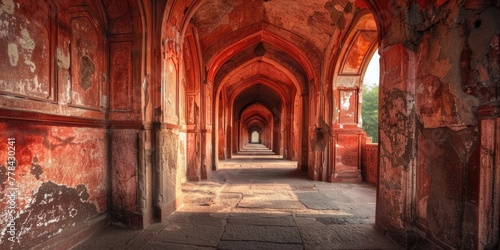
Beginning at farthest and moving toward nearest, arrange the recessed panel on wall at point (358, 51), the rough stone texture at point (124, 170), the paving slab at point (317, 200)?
the recessed panel on wall at point (358, 51), the paving slab at point (317, 200), the rough stone texture at point (124, 170)

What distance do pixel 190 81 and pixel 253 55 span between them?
3.03 m

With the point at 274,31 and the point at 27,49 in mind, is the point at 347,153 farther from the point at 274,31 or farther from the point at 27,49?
the point at 27,49

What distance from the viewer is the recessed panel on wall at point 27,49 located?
2.33m

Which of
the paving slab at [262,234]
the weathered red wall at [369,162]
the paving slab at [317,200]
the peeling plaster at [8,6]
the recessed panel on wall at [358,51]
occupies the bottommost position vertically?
the paving slab at [317,200]

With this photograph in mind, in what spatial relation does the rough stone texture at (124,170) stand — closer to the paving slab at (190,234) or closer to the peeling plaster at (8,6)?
the paving slab at (190,234)

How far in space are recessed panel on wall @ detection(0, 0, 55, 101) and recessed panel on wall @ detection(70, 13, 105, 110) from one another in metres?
0.32

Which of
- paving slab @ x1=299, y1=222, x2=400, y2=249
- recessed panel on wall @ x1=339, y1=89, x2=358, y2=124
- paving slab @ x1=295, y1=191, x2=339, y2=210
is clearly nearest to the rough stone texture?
paving slab @ x1=299, y1=222, x2=400, y2=249

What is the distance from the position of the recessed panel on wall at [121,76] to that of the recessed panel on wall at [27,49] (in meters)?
0.92

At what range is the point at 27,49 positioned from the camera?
2557mm

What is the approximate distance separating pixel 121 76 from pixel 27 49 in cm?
124

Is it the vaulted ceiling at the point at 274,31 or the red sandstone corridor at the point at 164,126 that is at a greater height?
the vaulted ceiling at the point at 274,31

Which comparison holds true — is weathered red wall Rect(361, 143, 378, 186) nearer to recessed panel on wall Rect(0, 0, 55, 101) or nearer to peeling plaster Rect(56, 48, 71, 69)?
peeling plaster Rect(56, 48, 71, 69)

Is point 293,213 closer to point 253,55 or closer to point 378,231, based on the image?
point 378,231

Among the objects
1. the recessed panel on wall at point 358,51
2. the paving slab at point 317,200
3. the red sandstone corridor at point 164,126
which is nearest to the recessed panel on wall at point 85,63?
the red sandstone corridor at point 164,126
